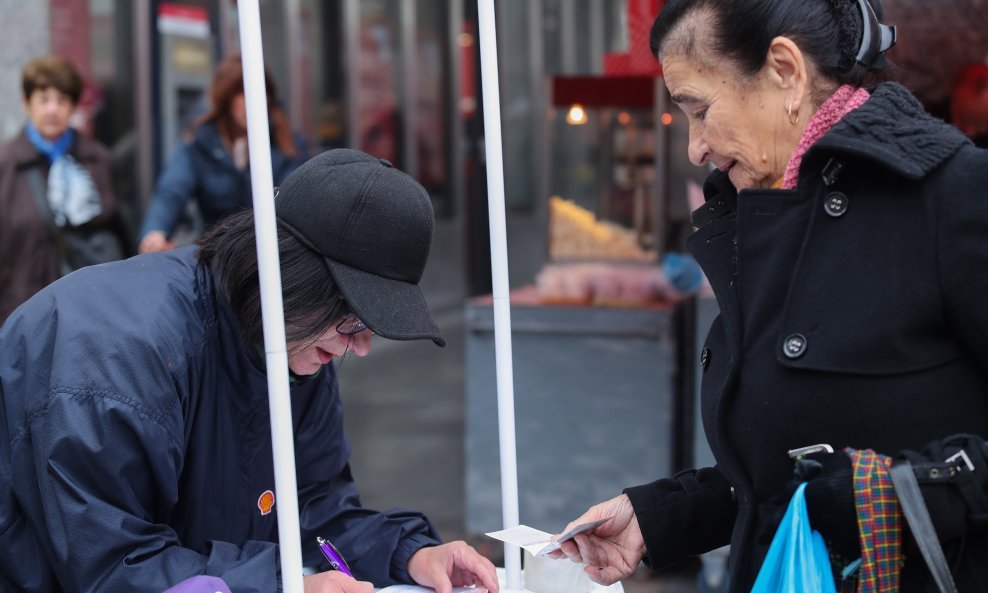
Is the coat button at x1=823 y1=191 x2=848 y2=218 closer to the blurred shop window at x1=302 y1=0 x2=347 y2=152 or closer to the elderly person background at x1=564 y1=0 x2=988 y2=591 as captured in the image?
the elderly person background at x1=564 y1=0 x2=988 y2=591

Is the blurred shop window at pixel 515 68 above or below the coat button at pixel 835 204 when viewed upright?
above

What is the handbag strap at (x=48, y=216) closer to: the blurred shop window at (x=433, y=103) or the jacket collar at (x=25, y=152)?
the jacket collar at (x=25, y=152)

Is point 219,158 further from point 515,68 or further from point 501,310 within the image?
point 501,310

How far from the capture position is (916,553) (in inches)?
58.7

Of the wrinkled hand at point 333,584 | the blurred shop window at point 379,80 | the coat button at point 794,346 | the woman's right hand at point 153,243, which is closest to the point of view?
the coat button at point 794,346

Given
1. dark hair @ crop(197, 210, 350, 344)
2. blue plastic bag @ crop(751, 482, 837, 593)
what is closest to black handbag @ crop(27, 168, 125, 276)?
dark hair @ crop(197, 210, 350, 344)

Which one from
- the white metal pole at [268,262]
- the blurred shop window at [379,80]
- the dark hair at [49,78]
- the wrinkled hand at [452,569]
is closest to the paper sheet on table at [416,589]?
the wrinkled hand at [452,569]

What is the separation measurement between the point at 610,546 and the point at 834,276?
0.67 meters

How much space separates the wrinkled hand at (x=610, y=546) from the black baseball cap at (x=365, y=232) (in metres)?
0.45

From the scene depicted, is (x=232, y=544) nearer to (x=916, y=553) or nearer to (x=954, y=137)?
(x=916, y=553)

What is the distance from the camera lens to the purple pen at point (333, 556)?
1.99 meters

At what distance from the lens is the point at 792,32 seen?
163cm

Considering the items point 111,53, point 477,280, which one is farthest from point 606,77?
point 111,53

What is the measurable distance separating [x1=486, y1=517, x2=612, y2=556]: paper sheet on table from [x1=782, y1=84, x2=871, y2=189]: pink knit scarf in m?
0.62
